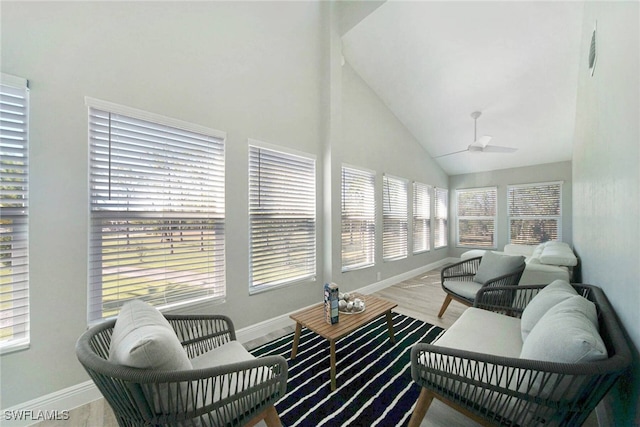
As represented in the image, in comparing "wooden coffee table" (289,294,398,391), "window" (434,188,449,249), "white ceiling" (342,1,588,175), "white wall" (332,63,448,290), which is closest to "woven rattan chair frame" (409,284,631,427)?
"wooden coffee table" (289,294,398,391)

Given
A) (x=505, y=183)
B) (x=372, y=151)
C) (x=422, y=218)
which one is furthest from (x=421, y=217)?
(x=505, y=183)

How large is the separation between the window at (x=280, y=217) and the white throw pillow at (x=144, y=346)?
145cm

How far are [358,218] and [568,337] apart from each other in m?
2.82

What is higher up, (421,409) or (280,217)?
(280,217)

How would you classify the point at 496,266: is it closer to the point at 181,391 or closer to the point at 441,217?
the point at 181,391

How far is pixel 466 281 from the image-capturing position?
9.45 ft

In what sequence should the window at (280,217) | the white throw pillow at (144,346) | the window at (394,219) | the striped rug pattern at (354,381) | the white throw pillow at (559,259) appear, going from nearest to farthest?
1. the white throw pillow at (144,346)
2. the striped rug pattern at (354,381)
3. the window at (280,217)
4. the white throw pillow at (559,259)
5. the window at (394,219)

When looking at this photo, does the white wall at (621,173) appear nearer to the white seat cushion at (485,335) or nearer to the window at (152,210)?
the white seat cushion at (485,335)

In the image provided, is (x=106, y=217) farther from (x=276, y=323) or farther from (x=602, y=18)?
(x=602, y=18)

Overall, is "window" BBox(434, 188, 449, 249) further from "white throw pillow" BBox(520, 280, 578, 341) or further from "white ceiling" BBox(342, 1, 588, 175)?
"white throw pillow" BBox(520, 280, 578, 341)

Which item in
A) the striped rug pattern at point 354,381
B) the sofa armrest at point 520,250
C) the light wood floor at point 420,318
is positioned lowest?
the light wood floor at point 420,318

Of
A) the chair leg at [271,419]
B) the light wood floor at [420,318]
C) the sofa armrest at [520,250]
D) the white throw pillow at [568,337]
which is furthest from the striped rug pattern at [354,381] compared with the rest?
the sofa armrest at [520,250]

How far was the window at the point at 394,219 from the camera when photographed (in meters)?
4.25

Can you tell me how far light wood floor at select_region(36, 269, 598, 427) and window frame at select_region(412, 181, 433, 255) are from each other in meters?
0.61
